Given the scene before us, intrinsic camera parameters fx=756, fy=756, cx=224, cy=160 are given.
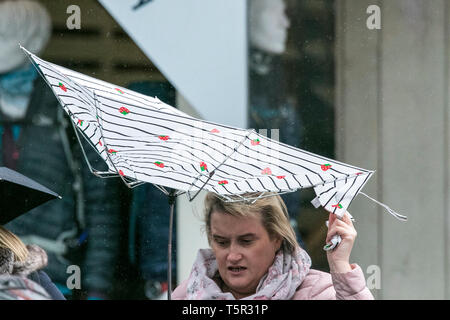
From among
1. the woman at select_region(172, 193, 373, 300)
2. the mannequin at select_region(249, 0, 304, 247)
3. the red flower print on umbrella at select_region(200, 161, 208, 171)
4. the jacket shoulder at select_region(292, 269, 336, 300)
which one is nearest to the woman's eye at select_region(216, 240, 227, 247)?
the woman at select_region(172, 193, 373, 300)

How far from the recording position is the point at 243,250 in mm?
3916

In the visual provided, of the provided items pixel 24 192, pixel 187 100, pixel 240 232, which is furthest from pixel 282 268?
pixel 187 100

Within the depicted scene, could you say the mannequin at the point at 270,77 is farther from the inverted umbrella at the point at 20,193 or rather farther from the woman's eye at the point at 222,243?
the inverted umbrella at the point at 20,193

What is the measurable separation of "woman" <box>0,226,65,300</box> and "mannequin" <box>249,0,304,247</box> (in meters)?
1.96

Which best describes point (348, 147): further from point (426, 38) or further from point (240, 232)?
point (240, 232)

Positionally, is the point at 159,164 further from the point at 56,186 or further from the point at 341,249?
the point at 56,186

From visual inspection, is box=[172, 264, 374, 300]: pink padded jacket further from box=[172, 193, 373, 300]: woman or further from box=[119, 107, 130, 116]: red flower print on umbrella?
box=[119, 107, 130, 116]: red flower print on umbrella

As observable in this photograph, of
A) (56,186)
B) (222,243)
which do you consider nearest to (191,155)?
(222,243)

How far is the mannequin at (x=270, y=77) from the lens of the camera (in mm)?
5148

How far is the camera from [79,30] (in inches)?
203

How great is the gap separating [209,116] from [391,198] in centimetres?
136

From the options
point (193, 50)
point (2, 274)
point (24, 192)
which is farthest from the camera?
point (193, 50)

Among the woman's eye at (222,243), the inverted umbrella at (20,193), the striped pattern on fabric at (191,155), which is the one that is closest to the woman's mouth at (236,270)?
the woman's eye at (222,243)

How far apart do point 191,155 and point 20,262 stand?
98 centimetres
